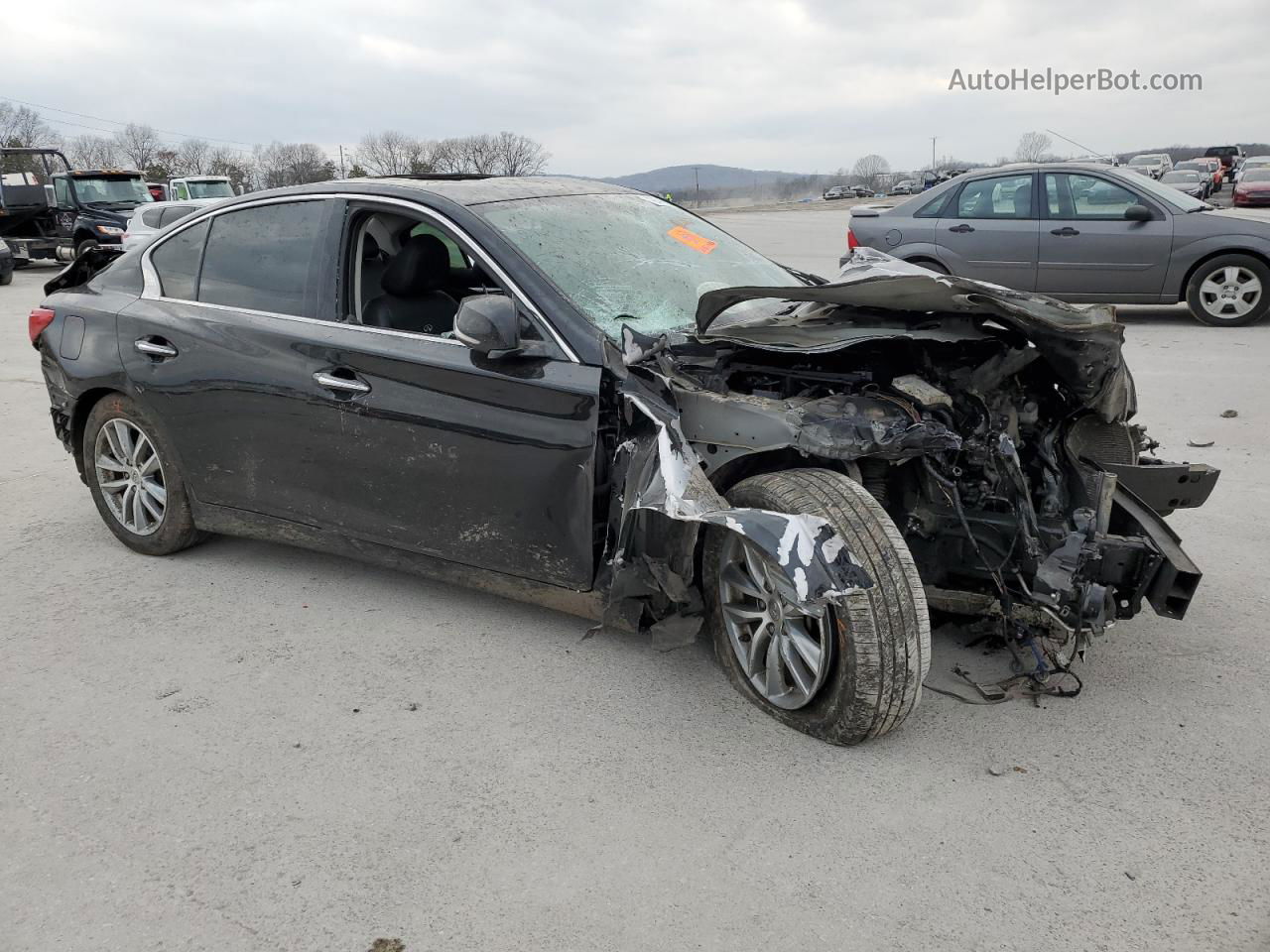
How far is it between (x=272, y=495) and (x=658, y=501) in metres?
1.86

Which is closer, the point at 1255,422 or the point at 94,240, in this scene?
the point at 1255,422

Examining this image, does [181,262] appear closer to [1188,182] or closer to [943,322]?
[943,322]

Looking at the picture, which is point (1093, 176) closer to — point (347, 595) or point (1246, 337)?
point (1246, 337)

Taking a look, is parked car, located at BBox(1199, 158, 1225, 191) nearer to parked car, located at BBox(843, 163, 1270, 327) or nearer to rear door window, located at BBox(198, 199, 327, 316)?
parked car, located at BBox(843, 163, 1270, 327)

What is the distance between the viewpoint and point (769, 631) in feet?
10.8

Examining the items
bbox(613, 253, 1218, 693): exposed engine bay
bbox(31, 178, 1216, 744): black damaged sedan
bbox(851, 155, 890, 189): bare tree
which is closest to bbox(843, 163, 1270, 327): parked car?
bbox(31, 178, 1216, 744): black damaged sedan

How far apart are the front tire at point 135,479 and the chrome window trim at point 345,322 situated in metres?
0.55

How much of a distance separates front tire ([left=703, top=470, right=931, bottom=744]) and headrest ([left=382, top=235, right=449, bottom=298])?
164 centimetres

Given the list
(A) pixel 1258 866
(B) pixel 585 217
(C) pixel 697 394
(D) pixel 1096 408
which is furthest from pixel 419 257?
(A) pixel 1258 866

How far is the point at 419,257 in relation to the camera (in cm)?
420

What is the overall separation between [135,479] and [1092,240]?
913 cm

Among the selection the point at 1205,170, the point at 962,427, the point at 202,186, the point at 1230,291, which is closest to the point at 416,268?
the point at 962,427

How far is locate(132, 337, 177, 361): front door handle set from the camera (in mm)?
4469

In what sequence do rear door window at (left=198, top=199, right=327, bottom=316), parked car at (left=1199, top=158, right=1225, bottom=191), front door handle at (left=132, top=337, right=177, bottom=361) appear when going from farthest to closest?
parked car at (left=1199, top=158, right=1225, bottom=191)
front door handle at (left=132, top=337, right=177, bottom=361)
rear door window at (left=198, top=199, right=327, bottom=316)
